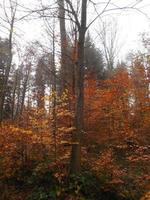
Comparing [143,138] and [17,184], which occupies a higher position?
[143,138]

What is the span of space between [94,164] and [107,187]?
1.03 meters

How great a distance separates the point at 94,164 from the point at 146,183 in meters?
1.91

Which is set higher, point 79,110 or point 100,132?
point 79,110

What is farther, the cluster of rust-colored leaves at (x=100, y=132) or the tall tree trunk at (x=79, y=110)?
the cluster of rust-colored leaves at (x=100, y=132)

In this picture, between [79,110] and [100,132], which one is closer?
[79,110]

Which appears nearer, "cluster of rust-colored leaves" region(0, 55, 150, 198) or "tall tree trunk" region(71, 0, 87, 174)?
"tall tree trunk" region(71, 0, 87, 174)

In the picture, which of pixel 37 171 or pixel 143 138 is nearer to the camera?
pixel 37 171

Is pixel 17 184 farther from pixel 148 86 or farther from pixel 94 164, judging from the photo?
pixel 148 86

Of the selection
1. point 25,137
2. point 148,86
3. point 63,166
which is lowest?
point 63,166

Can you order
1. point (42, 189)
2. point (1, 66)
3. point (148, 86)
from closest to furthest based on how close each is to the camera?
point (42, 189)
point (148, 86)
point (1, 66)

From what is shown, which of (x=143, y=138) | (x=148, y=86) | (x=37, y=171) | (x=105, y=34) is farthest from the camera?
(x=105, y=34)

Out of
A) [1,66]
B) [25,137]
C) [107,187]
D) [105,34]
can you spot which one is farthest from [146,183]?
[105,34]

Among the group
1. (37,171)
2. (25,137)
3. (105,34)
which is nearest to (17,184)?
(37,171)

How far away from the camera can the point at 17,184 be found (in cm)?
1145
